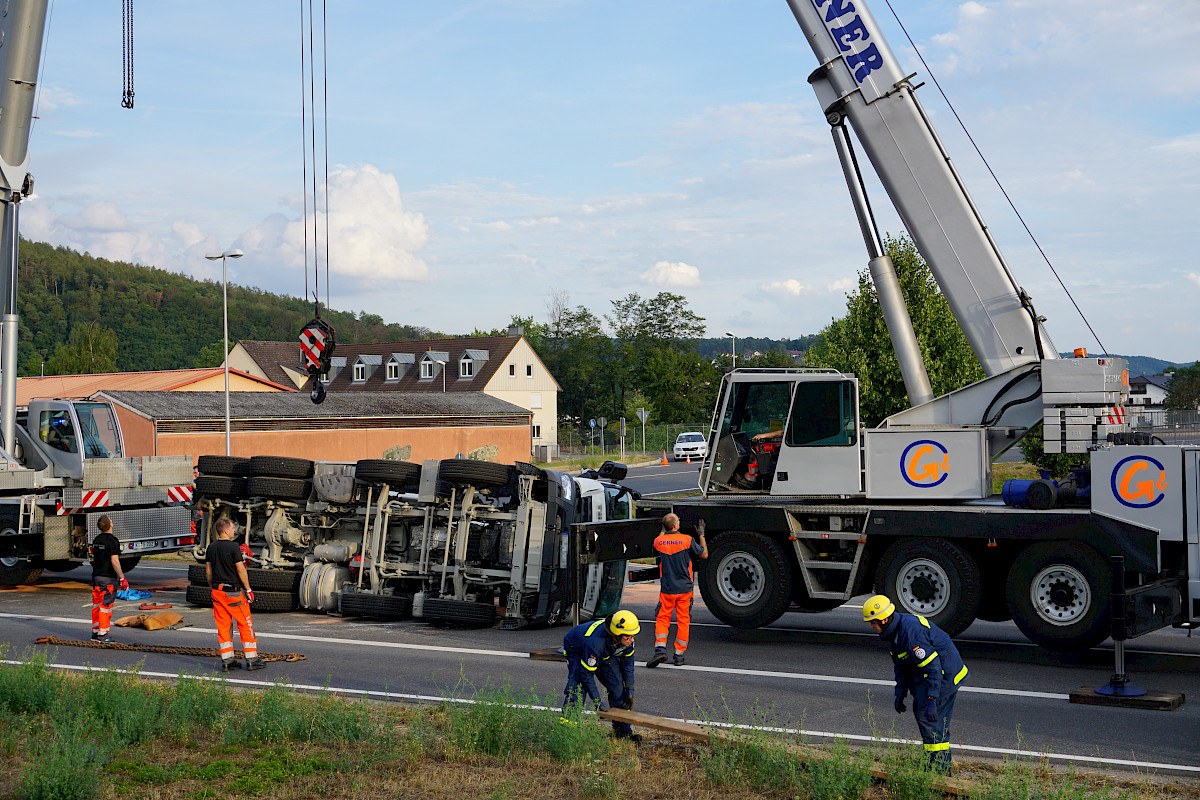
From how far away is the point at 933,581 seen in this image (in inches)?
451

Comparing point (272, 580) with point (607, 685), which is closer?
point (607, 685)

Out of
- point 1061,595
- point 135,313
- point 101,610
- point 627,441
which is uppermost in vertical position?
point 135,313

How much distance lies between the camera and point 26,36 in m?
17.2

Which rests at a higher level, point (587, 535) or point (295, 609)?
point (587, 535)

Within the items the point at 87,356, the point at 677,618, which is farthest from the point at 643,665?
the point at 87,356

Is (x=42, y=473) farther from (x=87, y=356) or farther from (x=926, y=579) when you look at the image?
(x=87, y=356)

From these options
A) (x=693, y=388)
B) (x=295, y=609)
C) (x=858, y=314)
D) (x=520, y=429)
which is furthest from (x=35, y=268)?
(x=295, y=609)

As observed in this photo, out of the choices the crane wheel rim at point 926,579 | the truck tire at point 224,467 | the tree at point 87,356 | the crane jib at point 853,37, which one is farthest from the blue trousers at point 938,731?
the tree at point 87,356

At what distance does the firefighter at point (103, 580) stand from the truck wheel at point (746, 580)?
23.3 feet

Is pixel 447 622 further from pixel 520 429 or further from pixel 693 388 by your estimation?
pixel 693 388

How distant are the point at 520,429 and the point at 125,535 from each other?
40.4 meters

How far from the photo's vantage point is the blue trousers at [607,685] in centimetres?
779

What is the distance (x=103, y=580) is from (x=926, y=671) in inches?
396

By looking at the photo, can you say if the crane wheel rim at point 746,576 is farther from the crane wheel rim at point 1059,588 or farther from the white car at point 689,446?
the white car at point 689,446
